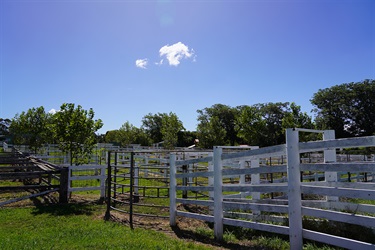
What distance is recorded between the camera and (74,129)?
505 inches

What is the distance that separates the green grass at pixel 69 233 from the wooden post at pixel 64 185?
52.2 inches

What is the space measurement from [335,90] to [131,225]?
6862cm

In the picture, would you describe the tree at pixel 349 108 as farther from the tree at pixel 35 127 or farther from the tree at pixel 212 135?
the tree at pixel 35 127

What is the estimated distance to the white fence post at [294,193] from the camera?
4023 mm

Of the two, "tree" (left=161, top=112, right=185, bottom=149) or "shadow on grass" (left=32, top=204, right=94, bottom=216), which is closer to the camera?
"shadow on grass" (left=32, top=204, right=94, bottom=216)

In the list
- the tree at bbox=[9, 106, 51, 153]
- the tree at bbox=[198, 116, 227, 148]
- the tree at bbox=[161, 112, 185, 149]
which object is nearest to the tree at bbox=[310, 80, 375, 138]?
the tree at bbox=[198, 116, 227, 148]

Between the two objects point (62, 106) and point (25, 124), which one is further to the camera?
point (25, 124)

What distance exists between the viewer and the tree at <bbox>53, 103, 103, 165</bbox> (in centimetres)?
1277

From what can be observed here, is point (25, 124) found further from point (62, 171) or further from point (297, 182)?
point (297, 182)

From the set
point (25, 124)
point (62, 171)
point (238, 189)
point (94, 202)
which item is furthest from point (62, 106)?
point (25, 124)

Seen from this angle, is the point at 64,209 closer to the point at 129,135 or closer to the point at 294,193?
the point at 294,193

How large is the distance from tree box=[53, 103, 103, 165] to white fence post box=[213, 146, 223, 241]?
9308mm

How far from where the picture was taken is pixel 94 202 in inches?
386

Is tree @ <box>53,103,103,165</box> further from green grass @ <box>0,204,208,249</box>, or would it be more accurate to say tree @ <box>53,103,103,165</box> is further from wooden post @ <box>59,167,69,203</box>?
green grass @ <box>0,204,208,249</box>
